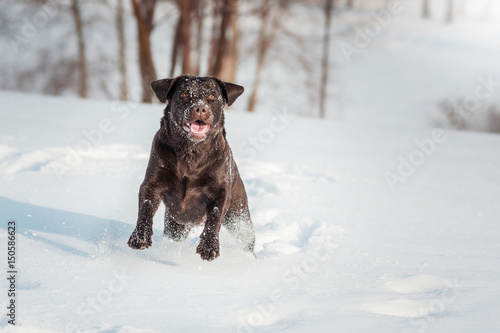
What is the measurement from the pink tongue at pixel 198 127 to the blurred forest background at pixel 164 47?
580 inches

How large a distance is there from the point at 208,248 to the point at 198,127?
869mm

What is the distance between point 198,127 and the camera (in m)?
4.18

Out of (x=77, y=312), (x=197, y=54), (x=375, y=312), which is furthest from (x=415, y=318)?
(x=197, y=54)

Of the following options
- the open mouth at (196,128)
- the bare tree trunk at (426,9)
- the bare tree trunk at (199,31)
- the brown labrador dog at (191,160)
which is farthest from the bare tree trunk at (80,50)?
the bare tree trunk at (426,9)

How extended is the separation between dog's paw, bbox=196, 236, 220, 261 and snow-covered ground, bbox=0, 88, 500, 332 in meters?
0.14

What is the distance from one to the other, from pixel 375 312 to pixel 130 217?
297 cm

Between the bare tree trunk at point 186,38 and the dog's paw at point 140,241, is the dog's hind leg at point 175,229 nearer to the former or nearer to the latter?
the dog's paw at point 140,241

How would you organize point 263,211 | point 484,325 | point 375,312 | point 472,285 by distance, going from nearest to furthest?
point 484,325 → point 375,312 → point 472,285 → point 263,211

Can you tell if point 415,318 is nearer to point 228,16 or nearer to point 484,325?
point 484,325

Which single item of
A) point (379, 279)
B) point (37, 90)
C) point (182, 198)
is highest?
point (182, 198)

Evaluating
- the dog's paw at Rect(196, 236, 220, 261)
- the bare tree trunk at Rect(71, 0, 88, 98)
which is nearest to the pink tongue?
the dog's paw at Rect(196, 236, 220, 261)

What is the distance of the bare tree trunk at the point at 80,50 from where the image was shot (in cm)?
2194

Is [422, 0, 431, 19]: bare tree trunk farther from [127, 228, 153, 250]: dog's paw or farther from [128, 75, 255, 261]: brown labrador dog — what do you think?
[127, 228, 153, 250]: dog's paw

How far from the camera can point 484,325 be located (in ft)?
9.86
